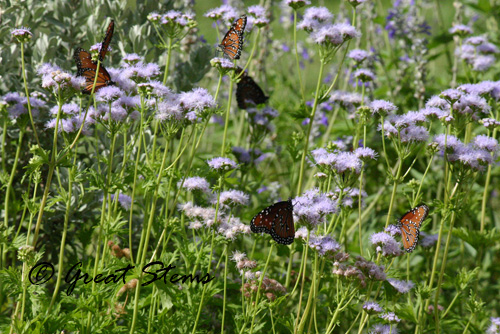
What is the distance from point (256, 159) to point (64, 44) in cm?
188

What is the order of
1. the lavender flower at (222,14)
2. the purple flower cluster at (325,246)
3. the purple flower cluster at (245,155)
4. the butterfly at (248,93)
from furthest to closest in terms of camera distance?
1. the butterfly at (248,93)
2. the purple flower cluster at (245,155)
3. the lavender flower at (222,14)
4. the purple flower cluster at (325,246)

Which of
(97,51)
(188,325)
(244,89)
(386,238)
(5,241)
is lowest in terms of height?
(188,325)

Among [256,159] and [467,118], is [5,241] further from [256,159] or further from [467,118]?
[467,118]

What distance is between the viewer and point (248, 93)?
4820mm

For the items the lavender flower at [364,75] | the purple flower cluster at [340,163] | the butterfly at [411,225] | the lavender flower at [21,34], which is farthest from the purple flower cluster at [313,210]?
the lavender flower at [21,34]

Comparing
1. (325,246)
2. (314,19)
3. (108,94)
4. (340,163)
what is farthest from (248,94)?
(325,246)

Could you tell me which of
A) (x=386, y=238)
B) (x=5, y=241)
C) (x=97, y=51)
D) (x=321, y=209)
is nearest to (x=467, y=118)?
(x=386, y=238)

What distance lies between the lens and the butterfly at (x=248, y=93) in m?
4.78

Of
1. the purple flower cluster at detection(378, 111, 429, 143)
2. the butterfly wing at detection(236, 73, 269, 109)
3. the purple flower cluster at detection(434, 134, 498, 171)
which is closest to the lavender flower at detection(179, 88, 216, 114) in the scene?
the purple flower cluster at detection(378, 111, 429, 143)

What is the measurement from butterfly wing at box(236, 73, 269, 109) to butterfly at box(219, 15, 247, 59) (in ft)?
3.26

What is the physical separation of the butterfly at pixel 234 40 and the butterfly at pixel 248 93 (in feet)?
3.26

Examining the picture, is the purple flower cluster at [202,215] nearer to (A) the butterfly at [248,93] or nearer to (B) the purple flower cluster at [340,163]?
(B) the purple flower cluster at [340,163]

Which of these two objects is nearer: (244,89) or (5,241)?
(5,241)

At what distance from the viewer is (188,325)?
336 centimetres
